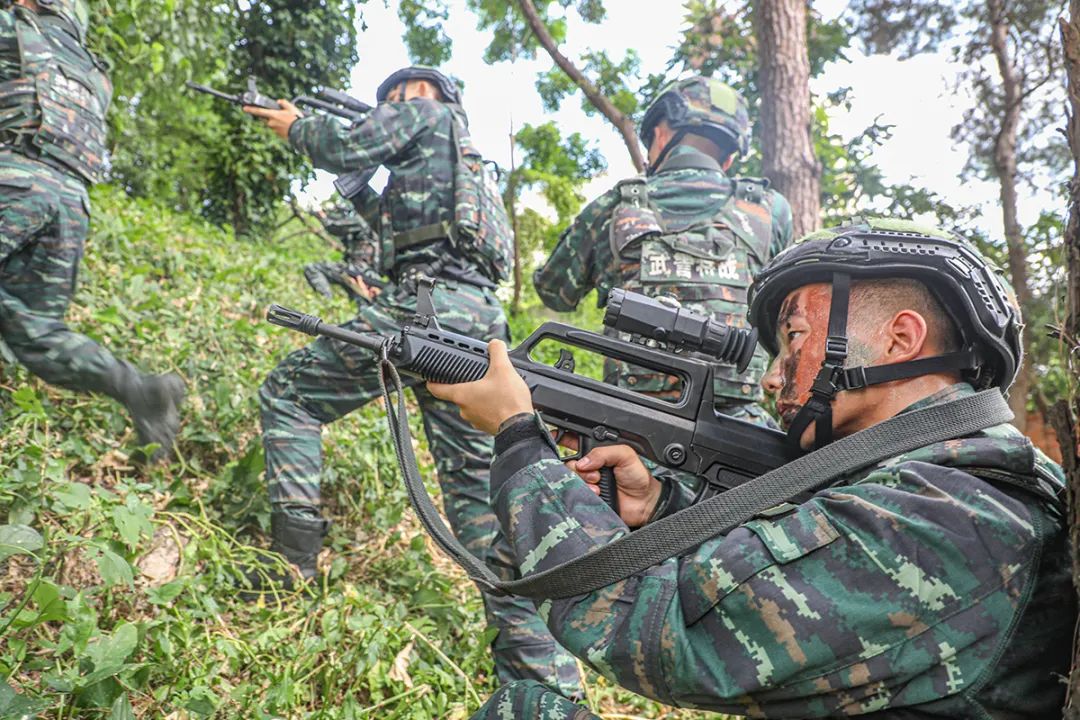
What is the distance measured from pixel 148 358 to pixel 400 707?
285 centimetres

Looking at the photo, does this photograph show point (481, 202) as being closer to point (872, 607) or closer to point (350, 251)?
point (872, 607)

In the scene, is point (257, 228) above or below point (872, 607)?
below

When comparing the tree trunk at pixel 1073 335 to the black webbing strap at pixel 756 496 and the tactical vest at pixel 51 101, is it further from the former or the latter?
the tactical vest at pixel 51 101

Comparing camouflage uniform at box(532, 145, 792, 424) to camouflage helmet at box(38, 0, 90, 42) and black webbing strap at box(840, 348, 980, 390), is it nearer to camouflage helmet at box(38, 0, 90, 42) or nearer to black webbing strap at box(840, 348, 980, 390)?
black webbing strap at box(840, 348, 980, 390)

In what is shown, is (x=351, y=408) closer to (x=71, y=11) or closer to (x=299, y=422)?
(x=299, y=422)

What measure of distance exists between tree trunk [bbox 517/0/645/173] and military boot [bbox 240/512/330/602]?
14.8ft

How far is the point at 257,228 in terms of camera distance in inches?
552

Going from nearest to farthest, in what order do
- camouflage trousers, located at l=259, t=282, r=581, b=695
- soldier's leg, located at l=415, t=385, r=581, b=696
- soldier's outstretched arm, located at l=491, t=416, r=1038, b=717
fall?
1. soldier's outstretched arm, located at l=491, t=416, r=1038, b=717
2. soldier's leg, located at l=415, t=385, r=581, b=696
3. camouflage trousers, located at l=259, t=282, r=581, b=695

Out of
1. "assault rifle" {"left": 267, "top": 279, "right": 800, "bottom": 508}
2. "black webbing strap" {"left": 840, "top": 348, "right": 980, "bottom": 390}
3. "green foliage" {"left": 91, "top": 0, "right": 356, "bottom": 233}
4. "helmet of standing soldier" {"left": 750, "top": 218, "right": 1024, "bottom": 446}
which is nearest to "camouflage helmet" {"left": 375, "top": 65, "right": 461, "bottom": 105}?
"assault rifle" {"left": 267, "top": 279, "right": 800, "bottom": 508}

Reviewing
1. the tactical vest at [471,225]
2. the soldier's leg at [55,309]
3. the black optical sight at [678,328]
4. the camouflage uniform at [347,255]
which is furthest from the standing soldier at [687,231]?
the camouflage uniform at [347,255]

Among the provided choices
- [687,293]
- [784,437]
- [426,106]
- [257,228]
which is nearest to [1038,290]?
[687,293]

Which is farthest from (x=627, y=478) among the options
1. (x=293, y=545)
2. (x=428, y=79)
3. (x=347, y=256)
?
(x=347, y=256)

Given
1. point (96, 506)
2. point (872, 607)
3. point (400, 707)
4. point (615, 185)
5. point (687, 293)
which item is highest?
point (615, 185)

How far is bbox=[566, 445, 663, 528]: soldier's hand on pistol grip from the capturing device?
2217 mm
